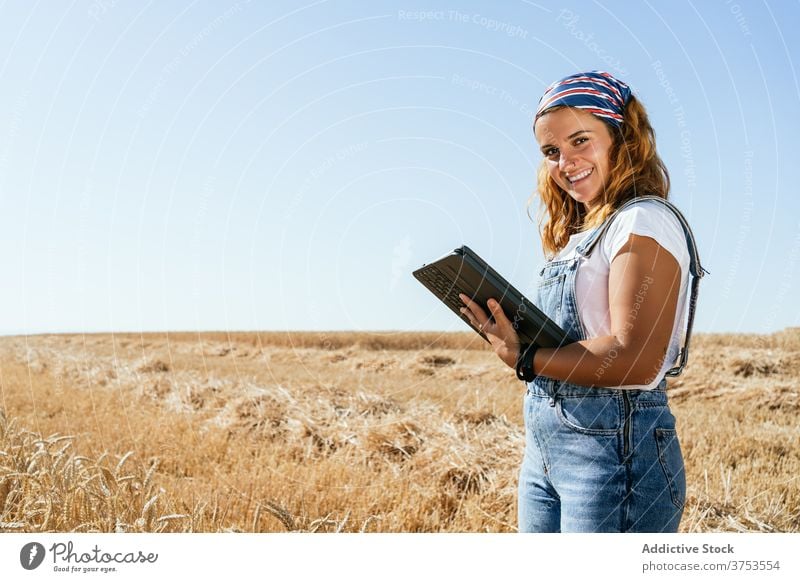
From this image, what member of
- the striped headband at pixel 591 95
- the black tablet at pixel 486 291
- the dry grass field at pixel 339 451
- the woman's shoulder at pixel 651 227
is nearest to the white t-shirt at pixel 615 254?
the woman's shoulder at pixel 651 227

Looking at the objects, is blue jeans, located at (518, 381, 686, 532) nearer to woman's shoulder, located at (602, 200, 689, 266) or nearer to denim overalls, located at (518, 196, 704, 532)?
denim overalls, located at (518, 196, 704, 532)

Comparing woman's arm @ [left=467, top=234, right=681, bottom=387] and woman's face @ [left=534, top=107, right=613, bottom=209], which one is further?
woman's face @ [left=534, top=107, right=613, bottom=209]

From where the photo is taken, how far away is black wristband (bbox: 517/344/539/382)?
170cm

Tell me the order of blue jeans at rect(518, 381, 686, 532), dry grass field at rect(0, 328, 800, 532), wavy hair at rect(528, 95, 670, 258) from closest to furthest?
blue jeans at rect(518, 381, 686, 532), wavy hair at rect(528, 95, 670, 258), dry grass field at rect(0, 328, 800, 532)

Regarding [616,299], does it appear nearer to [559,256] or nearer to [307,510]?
[559,256]

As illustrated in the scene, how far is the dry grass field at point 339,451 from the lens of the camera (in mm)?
2762

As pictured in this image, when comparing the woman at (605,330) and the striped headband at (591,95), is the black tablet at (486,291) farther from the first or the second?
the striped headband at (591,95)

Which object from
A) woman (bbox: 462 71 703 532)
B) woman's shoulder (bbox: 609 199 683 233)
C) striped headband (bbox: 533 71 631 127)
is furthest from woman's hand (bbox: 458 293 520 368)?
striped headband (bbox: 533 71 631 127)

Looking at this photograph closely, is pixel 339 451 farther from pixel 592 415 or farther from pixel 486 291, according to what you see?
pixel 592 415
